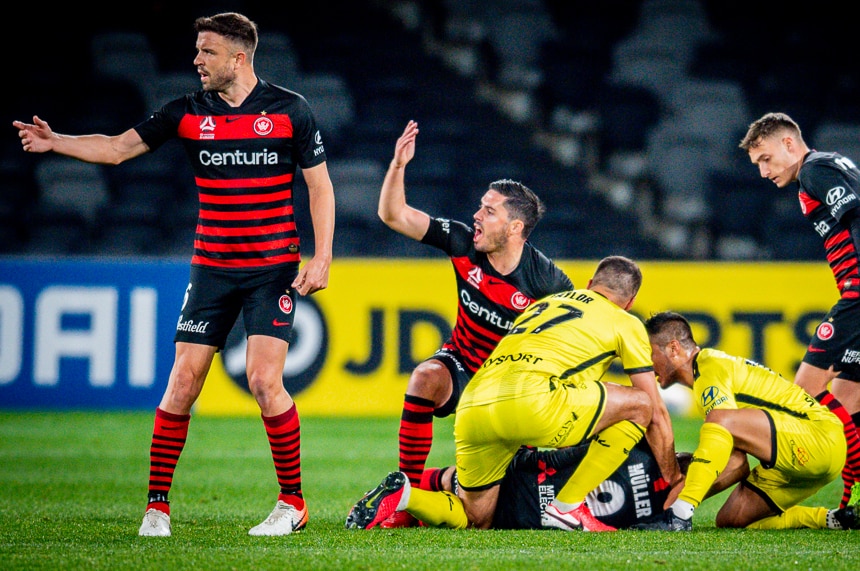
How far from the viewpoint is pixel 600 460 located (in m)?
4.96

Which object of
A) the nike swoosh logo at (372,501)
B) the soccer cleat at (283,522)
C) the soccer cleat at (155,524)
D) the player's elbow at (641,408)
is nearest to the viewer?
the soccer cleat at (155,524)

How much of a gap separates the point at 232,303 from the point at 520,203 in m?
1.61

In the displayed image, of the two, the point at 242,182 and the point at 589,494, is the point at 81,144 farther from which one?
the point at 589,494

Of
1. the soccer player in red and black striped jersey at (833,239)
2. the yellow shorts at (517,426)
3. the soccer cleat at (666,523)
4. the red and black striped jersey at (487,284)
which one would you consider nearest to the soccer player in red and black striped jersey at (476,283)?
the red and black striped jersey at (487,284)

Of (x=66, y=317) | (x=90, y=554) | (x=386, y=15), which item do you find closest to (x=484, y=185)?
(x=386, y=15)

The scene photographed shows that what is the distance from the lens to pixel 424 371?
218 inches

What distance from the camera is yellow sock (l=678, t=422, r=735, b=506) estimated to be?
490 centimetres

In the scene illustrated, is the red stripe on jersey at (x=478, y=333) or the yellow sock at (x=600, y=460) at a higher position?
the red stripe on jersey at (x=478, y=333)

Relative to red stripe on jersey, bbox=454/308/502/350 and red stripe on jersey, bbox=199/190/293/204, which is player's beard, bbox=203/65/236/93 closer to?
red stripe on jersey, bbox=199/190/293/204

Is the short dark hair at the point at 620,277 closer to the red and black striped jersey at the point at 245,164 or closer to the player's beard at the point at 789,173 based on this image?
the player's beard at the point at 789,173

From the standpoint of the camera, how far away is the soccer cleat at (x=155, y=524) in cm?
458

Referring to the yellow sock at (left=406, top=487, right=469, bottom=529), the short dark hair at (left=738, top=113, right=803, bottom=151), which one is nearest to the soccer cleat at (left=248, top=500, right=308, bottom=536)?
the yellow sock at (left=406, top=487, right=469, bottom=529)

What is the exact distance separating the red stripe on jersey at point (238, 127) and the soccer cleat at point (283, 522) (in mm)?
1653

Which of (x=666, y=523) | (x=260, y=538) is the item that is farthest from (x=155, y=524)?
(x=666, y=523)
